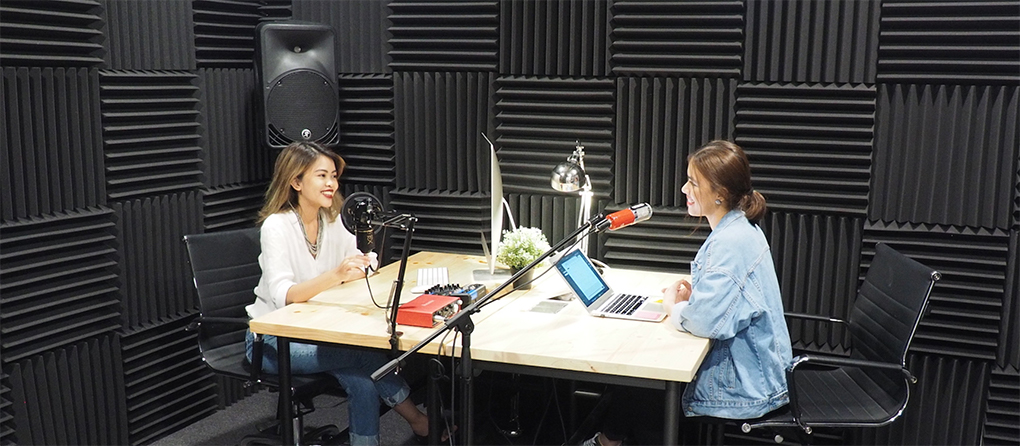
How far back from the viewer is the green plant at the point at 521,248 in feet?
11.7

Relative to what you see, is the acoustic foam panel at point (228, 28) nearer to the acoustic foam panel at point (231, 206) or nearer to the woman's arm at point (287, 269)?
the acoustic foam panel at point (231, 206)

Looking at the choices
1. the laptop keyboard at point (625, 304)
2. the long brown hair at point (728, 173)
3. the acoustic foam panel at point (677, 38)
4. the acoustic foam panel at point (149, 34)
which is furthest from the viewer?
the acoustic foam panel at point (677, 38)

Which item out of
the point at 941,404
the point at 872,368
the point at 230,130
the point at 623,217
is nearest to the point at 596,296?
the point at 623,217

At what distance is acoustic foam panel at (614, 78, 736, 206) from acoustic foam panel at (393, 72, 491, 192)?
72 centimetres

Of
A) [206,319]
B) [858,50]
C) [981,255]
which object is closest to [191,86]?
[206,319]

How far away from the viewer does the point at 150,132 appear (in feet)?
12.9

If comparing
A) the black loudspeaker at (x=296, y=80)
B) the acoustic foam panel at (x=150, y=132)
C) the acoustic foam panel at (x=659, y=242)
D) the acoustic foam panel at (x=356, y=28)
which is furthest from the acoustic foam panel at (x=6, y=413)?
the acoustic foam panel at (x=659, y=242)

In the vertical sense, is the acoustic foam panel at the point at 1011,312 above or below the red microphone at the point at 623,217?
below

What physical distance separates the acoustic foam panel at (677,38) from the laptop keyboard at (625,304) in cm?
118

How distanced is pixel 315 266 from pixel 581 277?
1147 millimetres

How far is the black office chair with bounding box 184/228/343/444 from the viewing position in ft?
11.3

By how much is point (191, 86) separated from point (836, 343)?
10.9ft

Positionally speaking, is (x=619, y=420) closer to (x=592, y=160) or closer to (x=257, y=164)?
(x=592, y=160)

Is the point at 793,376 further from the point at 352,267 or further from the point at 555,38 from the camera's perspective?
the point at 555,38
